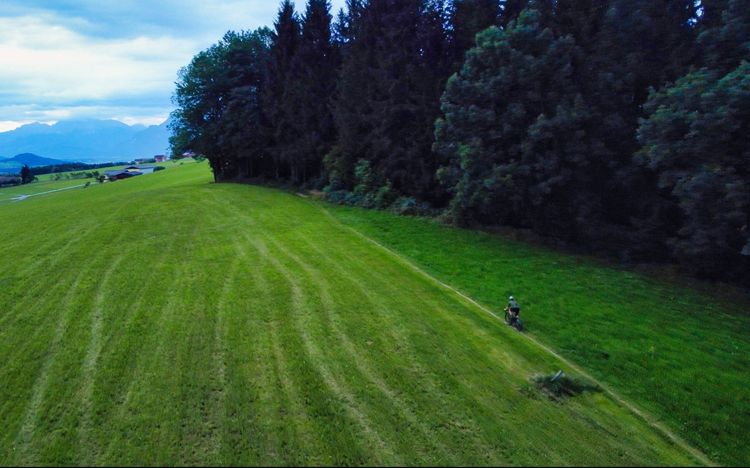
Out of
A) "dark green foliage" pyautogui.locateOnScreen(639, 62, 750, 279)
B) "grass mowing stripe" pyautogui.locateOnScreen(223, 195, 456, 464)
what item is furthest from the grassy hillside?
"grass mowing stripe" pyautogui.locateOnScreen(223, 195, 456, 464)

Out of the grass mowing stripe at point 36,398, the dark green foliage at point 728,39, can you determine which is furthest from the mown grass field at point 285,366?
the dark green foliage at point 728,39

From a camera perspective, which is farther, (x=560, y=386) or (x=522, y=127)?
(x=522, y=127)

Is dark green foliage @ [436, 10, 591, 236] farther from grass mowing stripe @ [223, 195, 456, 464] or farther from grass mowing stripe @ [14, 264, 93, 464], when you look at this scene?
grass mowing stripe @ [14, 264, 93, 464]

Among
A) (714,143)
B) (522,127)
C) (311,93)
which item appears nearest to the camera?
(714,143)

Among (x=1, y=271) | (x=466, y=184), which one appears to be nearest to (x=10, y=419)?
(x=1, y=271)

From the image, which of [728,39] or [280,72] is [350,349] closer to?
[728,39]

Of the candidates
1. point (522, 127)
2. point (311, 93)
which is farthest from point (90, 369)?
point (311, 93)
